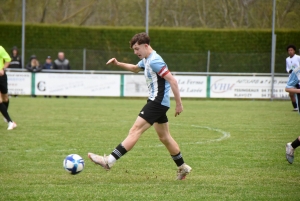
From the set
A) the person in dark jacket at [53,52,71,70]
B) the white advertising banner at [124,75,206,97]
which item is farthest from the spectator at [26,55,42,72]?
the white advertising banner at [124,75,206,97]

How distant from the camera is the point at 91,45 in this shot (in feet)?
103

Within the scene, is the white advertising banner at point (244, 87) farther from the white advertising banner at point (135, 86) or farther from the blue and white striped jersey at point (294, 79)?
the blue and white striped jersey at point (294, 79)

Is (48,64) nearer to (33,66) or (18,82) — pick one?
(33,66)

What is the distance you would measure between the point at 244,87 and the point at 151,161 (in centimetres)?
1768

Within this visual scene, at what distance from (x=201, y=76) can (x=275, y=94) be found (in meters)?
3.55

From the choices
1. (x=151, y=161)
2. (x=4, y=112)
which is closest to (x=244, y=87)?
(x=4, y=112)

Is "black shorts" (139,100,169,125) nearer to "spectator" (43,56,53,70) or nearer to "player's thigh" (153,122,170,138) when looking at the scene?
"player's thigh" (153,122,170,138)

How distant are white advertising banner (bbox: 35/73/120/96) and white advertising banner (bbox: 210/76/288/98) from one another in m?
4.56

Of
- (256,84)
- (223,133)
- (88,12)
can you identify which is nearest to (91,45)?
(88,12)

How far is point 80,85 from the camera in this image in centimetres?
2516

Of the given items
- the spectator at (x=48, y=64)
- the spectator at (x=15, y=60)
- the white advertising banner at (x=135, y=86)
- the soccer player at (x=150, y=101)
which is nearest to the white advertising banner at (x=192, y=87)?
the white advertising banner at (x=135, y=86)

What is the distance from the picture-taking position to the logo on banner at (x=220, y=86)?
83.1 feet

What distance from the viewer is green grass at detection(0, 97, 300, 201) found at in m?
6.29

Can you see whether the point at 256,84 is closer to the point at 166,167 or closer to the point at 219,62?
the point at 219,62
